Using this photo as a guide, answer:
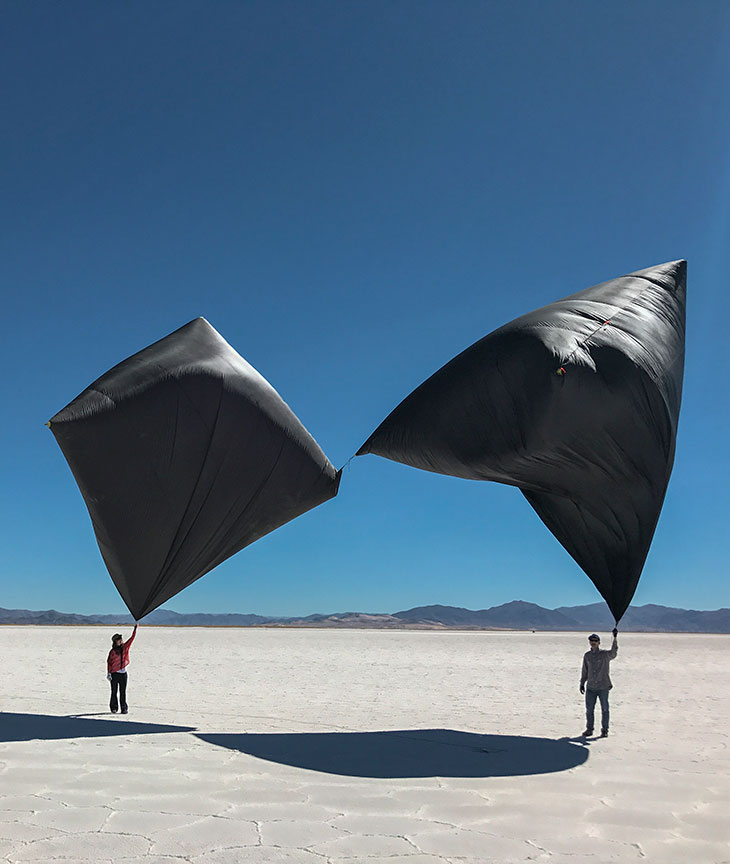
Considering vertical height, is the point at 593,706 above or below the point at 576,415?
below

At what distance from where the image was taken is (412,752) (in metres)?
8.77

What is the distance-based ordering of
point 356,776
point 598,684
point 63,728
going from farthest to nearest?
point 598,684 < point 63,728 < point 356,776

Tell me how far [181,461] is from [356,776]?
4698 mm

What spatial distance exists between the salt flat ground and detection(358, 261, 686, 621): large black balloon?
288cm

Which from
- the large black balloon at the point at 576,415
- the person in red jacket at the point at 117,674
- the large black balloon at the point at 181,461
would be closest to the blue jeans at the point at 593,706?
the large black balloon at the point at 576,415

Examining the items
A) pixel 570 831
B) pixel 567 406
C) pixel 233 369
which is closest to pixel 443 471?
pixel 567 406

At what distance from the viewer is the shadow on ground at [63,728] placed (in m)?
9.46

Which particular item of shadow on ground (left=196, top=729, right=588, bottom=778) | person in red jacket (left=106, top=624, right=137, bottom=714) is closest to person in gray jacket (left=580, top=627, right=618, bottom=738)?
shadow on ground (left=196, top=729, right=588, bottom=778)

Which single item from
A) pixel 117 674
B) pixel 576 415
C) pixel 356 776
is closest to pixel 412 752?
pixel 356 776

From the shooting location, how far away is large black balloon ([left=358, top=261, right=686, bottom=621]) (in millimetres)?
9109

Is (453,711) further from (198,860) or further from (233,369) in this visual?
(198,860)

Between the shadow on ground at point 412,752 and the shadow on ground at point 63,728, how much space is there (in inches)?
41.4

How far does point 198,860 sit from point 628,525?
23.0 feet

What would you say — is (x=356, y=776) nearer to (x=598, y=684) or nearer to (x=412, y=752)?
(x=412, y=752)
